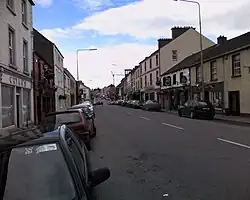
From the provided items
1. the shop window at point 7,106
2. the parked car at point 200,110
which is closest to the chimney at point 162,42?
the parked car at point 200,110

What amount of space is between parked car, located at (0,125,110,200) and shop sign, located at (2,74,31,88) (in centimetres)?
1460

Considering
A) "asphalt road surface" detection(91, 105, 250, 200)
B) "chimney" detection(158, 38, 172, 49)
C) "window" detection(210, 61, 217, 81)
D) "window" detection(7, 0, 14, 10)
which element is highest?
"chimney" detection(158, 38, 172, 49)

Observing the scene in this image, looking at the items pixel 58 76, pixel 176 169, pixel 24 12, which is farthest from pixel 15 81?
pixel 58 76

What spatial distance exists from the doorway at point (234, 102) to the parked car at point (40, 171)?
28157 millimetres

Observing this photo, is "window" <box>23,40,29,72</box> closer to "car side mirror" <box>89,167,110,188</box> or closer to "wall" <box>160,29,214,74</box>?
"car side mirror" <box>89,167,110,188</box>

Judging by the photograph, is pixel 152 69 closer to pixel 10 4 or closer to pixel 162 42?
pixel 162 42

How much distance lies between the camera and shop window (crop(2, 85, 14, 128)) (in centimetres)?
1773

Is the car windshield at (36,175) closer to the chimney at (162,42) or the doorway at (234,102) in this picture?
the doorway at (234,102)

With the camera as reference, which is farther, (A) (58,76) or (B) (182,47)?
(B) (182,47)

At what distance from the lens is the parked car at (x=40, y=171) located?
3.13m

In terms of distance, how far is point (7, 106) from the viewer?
731 inches

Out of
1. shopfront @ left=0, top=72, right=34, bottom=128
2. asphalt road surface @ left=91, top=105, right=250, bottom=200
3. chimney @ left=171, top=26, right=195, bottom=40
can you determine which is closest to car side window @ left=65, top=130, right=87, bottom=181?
asphalt road surface @ left=91, top=105, right=250, bottom=200

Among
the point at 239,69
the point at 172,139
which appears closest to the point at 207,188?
the point at 172,139

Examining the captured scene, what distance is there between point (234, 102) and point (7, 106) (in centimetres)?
1985
